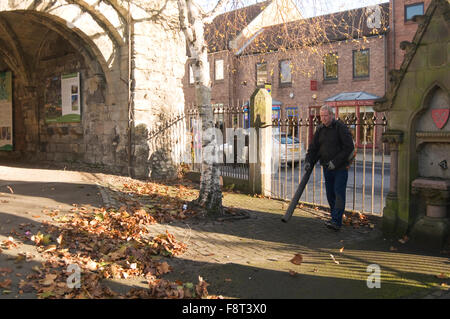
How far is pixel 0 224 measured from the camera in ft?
18.1

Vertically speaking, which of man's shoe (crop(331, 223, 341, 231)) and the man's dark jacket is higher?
the man's dark jacket

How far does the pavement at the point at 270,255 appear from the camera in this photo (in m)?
4.03

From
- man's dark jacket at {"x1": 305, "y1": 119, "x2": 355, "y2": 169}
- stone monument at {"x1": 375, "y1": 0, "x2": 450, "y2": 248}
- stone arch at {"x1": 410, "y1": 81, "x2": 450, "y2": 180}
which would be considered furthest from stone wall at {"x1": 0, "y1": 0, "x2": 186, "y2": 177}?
stone arch at {"x1": 410, "y1": 81, "x2": 450, "y2": 180}

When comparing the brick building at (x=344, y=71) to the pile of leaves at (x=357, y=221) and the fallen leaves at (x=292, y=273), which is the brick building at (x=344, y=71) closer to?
the pile of leaves at (x=357, y=221)

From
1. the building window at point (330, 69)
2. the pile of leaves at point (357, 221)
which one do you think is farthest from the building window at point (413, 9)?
the pile of leaves at point (357, 221)

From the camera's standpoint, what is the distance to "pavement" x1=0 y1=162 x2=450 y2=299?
159 inches

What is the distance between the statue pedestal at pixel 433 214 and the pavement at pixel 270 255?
177 millimetres

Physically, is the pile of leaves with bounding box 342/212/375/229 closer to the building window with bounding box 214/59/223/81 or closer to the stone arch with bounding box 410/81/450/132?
the stone arch with bounding box 410/81/450/132

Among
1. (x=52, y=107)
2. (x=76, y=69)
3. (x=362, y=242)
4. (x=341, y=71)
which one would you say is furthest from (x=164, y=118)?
(x=341, y=71)

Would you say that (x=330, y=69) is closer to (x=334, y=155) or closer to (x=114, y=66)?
(x=114, y=66)

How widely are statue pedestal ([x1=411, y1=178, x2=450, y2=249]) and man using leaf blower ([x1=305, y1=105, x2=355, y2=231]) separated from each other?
1.05 metres

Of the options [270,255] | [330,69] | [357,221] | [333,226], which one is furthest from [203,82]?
[330,69]
